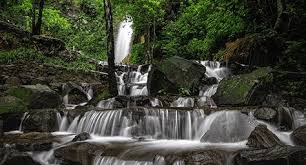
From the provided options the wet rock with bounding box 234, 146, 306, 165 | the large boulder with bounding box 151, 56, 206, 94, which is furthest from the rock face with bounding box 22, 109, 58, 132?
the wet rock with bounding box 234, 146, 306, 165

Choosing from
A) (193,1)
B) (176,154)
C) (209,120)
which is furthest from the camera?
(193,1)

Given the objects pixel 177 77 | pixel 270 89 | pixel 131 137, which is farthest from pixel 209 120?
pixel 177 77

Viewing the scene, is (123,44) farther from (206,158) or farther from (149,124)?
(206,158)

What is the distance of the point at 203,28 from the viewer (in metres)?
24.4

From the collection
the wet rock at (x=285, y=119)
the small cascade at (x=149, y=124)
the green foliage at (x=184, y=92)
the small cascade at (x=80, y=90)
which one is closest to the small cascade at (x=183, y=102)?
the green foliage at (x=184, y=92)

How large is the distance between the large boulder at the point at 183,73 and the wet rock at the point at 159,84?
0.11 m

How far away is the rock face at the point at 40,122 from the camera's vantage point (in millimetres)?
11367

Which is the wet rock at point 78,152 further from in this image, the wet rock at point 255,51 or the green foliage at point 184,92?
→ the wet rock at point 255,51

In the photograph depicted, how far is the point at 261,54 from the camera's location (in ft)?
56.6

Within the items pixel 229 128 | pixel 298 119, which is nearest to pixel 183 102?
pixel 229 128

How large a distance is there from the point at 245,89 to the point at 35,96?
7217 millimetres

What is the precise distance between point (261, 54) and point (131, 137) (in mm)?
8813

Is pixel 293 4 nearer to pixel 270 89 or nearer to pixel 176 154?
pixel 270 89

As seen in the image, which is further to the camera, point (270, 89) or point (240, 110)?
point (270, 89)
